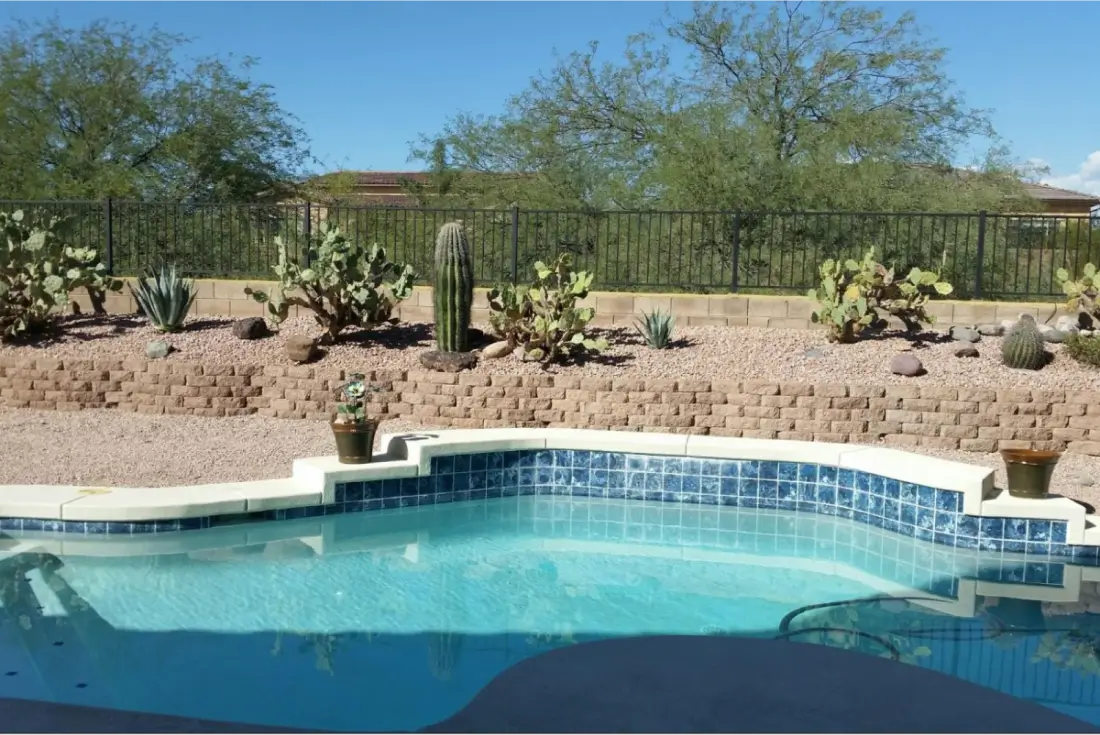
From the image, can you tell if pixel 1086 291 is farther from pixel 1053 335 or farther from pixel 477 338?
pixel 477 338

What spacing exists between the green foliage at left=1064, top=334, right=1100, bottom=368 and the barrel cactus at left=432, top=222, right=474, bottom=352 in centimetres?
645

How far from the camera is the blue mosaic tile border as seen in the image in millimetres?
7777

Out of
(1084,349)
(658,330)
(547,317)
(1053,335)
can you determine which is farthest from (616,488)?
(1053,335)

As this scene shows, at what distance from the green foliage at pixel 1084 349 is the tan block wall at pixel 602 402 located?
0.98 m

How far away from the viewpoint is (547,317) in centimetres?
1138

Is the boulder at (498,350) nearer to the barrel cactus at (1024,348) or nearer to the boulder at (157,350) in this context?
the boulder at (157,350)

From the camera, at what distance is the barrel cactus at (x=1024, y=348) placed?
35.2 feet

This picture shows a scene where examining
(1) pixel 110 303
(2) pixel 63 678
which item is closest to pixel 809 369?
(2) pixel 63 678

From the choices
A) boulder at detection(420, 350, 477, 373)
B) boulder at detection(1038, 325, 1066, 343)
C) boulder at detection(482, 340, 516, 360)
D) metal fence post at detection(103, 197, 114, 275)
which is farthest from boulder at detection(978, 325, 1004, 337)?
metal fence post at detection(103, 197, 114, 275)

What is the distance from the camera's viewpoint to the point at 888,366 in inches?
438

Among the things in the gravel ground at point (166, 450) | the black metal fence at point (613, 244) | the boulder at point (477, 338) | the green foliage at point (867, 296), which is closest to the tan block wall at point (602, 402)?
the gravel ground at point (166, 450)

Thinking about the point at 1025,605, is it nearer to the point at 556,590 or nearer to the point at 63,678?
the point at 556,590

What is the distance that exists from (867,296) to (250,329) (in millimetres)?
7202

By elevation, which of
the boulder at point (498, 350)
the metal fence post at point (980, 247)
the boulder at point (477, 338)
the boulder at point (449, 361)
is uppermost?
the metal fence post at point (980, 247)
